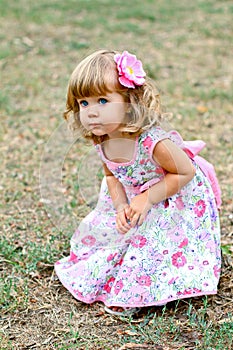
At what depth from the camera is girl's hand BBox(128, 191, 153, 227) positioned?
2.63 metres

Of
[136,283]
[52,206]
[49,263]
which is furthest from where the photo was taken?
[52,206]

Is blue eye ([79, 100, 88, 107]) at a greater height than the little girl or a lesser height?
greater

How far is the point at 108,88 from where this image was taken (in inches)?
96.1

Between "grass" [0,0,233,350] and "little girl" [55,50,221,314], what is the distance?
4.5 inches

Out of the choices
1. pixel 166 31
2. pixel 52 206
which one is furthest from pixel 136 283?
pixel 166 31

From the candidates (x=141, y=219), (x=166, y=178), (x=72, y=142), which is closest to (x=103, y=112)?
(x=166, y=178)

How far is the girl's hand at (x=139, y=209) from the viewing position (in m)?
2.63

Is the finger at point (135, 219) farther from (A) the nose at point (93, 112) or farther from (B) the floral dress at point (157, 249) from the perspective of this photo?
(A) the nose at point (93, 112)

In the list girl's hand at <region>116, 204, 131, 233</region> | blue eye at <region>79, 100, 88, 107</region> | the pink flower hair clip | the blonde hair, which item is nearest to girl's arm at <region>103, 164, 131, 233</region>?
girl's hand at <region>116, 204, 131, 233</region>

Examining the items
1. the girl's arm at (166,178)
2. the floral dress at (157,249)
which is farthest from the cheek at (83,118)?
the girl's arm at (166,178)

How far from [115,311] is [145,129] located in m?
0.82

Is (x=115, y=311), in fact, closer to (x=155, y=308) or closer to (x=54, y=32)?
(x=155, y=308)

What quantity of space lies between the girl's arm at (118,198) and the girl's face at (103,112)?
1.00ft

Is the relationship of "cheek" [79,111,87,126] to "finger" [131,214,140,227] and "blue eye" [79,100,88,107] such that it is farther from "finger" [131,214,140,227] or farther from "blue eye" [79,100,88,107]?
"finger" [131,214,140,227]
